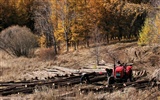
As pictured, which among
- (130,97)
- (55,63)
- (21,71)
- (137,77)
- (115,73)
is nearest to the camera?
(130,97)

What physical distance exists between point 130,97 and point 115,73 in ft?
10.9

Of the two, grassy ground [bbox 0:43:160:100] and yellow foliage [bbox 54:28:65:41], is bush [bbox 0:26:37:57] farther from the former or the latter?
yellow foliage [bbox 54:28:65:41]

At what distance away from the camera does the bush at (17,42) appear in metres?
44.1

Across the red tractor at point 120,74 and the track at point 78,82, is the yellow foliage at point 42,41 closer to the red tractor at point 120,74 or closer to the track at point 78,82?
the track at point 78,82

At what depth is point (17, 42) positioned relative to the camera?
44.0 m

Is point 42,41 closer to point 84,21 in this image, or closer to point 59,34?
point 59,34

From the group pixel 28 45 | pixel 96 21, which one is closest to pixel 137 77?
pixel 28 45

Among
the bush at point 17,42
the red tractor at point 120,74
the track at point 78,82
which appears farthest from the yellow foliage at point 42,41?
the red tractor at point 120,74

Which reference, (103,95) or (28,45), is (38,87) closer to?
(103,95)

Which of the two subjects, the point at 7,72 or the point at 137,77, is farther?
the point at 7,72

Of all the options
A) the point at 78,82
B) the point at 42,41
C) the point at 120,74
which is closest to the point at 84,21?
the point at 42,41

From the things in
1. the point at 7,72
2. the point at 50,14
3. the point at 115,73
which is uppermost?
the point at 50,14

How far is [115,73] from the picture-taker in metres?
17.6

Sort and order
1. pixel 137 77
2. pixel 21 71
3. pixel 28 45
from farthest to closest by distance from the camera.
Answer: pixel 28 45, pixel 21 71, pixel 137 77
